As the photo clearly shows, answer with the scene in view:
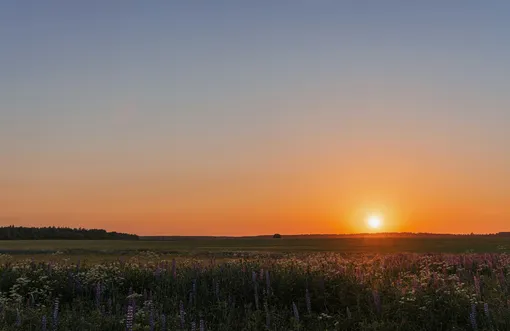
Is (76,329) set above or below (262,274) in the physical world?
below

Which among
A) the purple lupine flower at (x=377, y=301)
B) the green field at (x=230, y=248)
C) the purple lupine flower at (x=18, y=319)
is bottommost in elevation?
the purple lupine flower at (x=18, y=319)

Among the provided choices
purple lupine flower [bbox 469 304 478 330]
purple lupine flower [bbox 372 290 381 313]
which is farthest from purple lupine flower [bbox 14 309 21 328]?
purple lupine flower [bbox 469 304 478 330]

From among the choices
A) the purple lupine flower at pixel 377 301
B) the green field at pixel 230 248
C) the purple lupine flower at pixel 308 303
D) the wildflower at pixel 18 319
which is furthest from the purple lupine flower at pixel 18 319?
the green field at pixel 230 248

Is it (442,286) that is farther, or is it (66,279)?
(66,279)

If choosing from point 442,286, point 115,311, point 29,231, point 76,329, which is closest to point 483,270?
point 442,286

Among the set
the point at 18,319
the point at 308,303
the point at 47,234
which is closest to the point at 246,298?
the point at 308,303

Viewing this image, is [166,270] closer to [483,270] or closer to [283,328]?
Answer: [283,328]

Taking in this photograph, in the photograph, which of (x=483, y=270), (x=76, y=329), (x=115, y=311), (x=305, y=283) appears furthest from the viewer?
(x=483, y=270)

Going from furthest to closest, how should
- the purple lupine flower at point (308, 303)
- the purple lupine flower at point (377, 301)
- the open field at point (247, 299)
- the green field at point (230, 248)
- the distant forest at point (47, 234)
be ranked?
the distant forest at point (47, 234) → the green field at point (230, 248) → the purple lupine flower at point (308, 303) → the purple lupine flower at point (377, 301) → the open field at point (247, 299)

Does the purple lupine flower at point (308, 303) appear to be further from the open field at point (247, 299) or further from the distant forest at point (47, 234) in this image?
the distant forest at point (47, 234)

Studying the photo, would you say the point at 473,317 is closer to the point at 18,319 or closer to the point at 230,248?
the point at 18,319

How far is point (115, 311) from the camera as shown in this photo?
1050 cm

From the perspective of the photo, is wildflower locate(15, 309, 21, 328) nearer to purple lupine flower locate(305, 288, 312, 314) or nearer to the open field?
the open field

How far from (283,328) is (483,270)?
8.14 m
